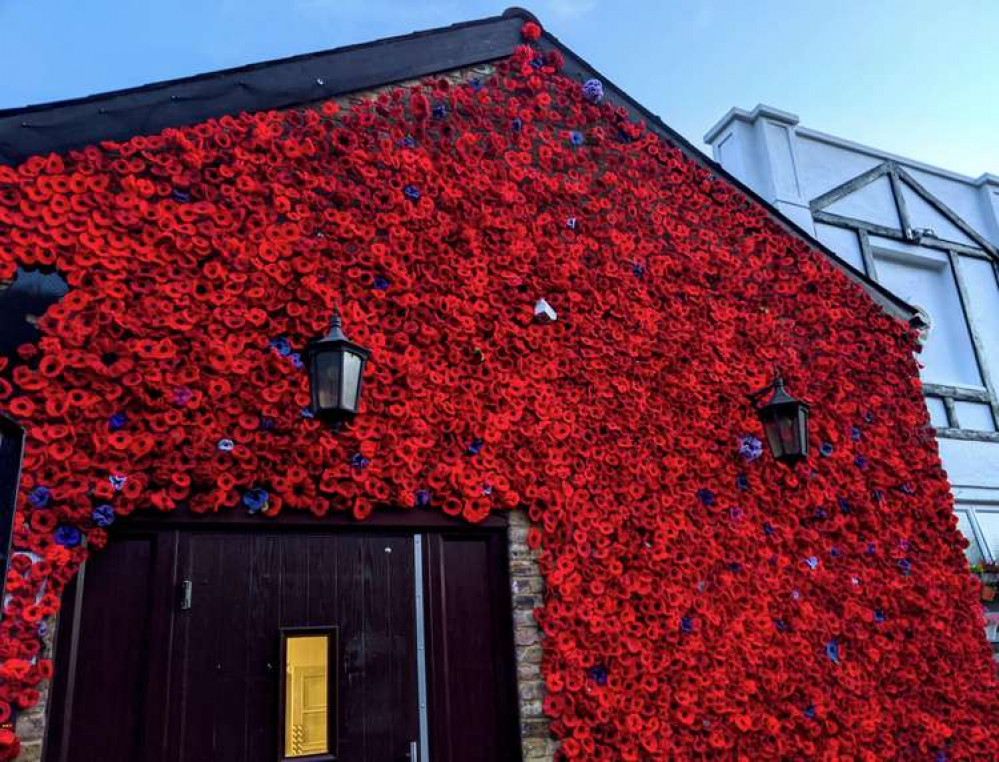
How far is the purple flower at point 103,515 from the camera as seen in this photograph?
15.0 feet

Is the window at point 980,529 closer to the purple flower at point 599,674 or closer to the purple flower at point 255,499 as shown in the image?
the purple flower at point 599,674

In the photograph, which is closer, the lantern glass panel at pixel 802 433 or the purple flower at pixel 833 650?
the lantern glass panel at pixel 802 433

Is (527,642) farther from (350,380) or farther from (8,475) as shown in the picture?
(8,475)

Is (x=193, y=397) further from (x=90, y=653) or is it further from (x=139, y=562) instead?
(x=90, y=653)

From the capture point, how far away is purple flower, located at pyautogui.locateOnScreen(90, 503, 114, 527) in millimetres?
4578

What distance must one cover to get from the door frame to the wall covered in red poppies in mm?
109

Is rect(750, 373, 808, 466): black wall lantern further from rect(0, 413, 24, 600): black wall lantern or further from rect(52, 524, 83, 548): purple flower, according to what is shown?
rect(0, 413, 24, 600): black wall lantern

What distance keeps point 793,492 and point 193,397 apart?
454 centimetres

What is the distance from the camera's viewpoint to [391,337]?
5.66 metres

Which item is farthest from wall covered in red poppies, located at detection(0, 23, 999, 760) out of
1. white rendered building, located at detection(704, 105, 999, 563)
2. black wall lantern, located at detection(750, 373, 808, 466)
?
white rendered building, located at detection(704, 105, 999, 563)

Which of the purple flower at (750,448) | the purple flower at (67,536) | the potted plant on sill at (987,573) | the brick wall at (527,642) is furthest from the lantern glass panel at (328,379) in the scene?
the potted plant on sill at (987,573)

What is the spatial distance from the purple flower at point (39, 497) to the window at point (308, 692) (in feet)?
4.72

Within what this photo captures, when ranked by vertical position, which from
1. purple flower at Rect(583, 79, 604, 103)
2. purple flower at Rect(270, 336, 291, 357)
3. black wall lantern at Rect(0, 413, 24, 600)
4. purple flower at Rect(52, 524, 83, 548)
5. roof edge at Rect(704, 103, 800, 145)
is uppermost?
roof edge at Rect(704, 103, 800, 145)

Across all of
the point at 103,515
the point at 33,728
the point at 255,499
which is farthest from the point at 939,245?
the point at 33,728
